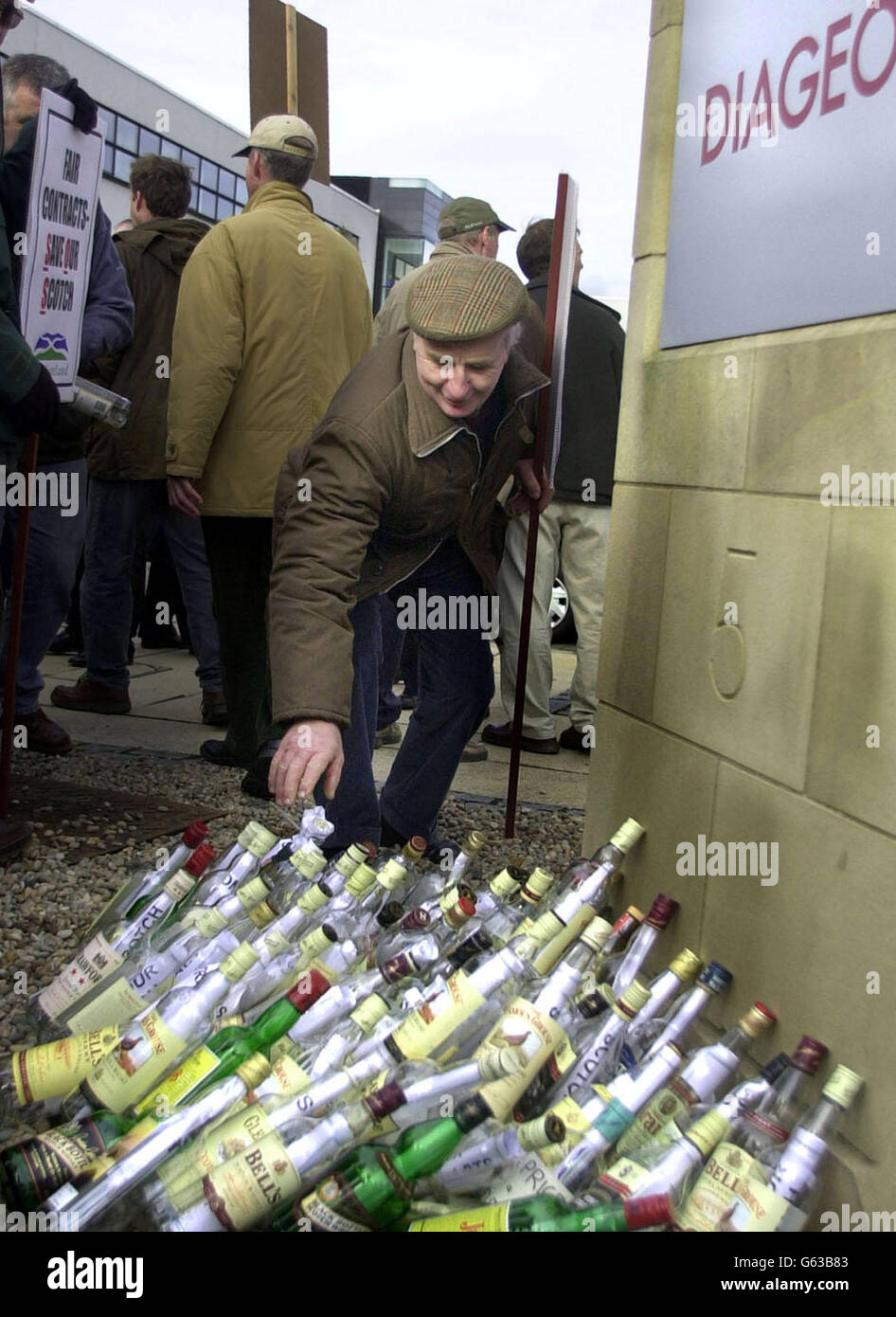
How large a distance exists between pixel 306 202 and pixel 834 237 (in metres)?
2.90

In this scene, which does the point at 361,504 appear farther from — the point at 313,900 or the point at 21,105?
the point at 21,105

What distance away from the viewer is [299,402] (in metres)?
4.80

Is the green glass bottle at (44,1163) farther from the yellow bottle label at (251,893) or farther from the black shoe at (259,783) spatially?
the black shoe at (259,783)

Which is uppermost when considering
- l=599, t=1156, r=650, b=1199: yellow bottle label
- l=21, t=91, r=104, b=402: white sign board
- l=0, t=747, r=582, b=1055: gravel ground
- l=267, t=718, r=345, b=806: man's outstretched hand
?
l=21, t=91, r=104, b=402: white sign board

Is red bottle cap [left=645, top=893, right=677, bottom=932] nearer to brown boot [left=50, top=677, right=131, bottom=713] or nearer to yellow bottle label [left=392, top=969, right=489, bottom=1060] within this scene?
yellow bottle label [left=392, top=969, right=489, bottom=1060]

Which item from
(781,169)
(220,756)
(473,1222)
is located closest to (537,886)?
(473,1222)

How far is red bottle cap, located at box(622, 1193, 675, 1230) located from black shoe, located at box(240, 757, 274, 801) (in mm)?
2986

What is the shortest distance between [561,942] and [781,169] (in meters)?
1.67

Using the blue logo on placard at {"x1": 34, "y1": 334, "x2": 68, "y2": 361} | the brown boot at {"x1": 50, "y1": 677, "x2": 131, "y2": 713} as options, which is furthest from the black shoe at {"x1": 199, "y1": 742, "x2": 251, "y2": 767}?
the blue logo on placard at {"x1": 34, "y1": 334, "x2": 68, "y2": 361}

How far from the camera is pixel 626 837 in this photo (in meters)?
3.13

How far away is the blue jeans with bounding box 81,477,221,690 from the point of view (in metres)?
5.59

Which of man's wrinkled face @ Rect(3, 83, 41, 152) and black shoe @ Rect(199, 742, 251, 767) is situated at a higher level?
man's wrinkled face @ Rect(3, 83, 41, 152)

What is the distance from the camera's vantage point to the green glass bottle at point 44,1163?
2.09 m

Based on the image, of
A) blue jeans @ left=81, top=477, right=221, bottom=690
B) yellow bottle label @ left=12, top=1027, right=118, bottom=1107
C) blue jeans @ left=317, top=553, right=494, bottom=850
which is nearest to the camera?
yellow bottle label @ left=12, top=1027, right=118, bottom=1107
